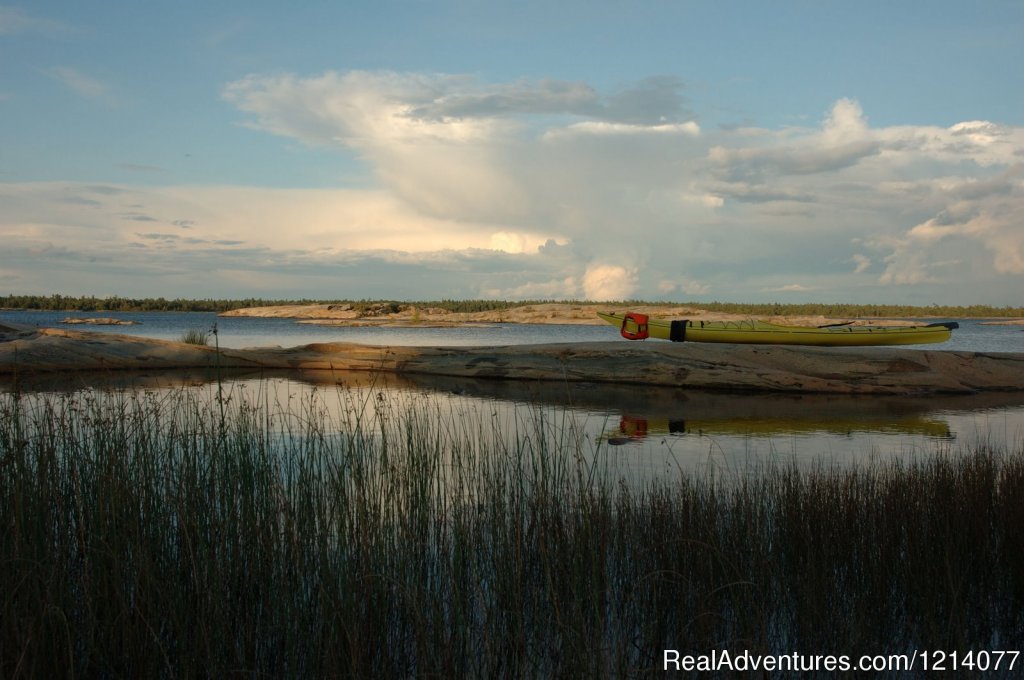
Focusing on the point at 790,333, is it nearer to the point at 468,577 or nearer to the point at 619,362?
the point at 619,362

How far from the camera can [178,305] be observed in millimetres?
83938

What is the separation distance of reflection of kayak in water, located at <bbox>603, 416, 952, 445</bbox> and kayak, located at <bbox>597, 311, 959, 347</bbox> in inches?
270

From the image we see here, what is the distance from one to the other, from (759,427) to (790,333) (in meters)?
8.13

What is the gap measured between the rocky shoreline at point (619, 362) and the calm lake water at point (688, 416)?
26 cm

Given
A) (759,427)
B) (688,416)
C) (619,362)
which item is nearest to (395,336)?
(619,362)

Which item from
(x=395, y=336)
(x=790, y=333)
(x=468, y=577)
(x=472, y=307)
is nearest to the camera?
(x=468, y=577)

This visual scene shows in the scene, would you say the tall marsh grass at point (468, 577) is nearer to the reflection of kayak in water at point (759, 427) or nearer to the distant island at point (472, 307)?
the reflection of kayak in water at point (759, 427)

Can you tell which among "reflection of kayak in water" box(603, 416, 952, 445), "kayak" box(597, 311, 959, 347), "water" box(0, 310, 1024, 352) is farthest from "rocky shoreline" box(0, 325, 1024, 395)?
"water" box(0, 310, 1024, 352)

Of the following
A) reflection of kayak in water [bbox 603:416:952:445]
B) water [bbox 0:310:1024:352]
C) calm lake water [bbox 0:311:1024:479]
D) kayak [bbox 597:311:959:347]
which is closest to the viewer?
calm lake water [bbox 0:311:1024:479]

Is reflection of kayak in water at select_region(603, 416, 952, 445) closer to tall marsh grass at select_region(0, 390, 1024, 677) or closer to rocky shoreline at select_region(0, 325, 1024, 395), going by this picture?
rocky shoreline at select_region(0, 325, 1024, 395)

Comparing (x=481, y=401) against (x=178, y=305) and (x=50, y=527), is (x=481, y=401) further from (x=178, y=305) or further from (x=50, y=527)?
(x=178, y=305)

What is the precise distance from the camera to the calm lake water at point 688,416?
6.42 metres

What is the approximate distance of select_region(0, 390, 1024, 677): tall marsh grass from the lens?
283 centimetres

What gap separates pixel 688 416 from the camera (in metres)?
9.23
